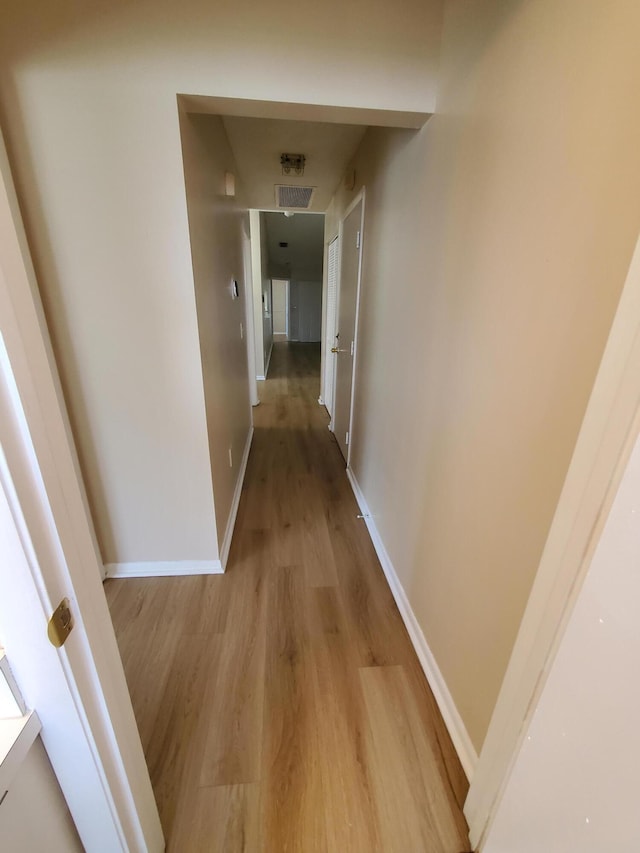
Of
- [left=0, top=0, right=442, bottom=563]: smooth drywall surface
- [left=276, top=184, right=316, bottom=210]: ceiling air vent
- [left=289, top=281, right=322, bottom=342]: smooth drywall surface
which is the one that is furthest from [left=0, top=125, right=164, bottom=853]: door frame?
[left=289, top=281, right=322, bottom=342]: smooth drywall surface

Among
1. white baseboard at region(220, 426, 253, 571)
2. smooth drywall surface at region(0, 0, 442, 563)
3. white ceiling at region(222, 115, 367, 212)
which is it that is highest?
white ceiling at region(222, 115, 367, 212)

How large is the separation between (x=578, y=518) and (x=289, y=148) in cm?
296

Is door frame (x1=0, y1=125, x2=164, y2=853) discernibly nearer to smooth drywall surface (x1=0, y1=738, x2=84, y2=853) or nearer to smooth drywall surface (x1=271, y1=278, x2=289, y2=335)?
smooth drywall surface (x1=0, y1=738, x2=84, y2=853)

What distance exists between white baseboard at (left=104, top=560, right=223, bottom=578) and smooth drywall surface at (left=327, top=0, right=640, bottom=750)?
1032mm

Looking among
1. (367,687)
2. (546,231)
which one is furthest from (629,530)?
(367,687)

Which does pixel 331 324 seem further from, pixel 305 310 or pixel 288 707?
pixel 305 310

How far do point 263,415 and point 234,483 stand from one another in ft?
6.34

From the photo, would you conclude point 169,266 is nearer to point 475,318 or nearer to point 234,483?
point 475,318

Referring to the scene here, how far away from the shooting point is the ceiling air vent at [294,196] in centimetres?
355

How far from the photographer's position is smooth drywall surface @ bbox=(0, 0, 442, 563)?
4.08 feet

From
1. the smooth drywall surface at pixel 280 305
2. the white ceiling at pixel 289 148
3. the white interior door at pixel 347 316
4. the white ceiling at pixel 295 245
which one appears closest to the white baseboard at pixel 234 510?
the white interior door at pixel 347 316

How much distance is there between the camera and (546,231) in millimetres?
833

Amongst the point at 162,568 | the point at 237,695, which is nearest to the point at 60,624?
the point at 237,695

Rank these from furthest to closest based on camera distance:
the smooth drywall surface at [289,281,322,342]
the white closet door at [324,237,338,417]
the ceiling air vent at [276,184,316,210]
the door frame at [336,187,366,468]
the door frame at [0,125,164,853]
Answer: the smooth drywall surface at [289,281,322,342] < the white closet door at [324,237,338,417] < the ceiling air vent at [276,184,316,210] < the door frame at [336,187,366,468] < the door frame at [0,125,164,853]
